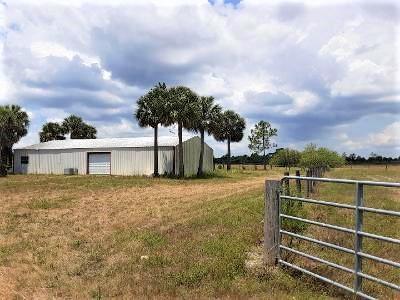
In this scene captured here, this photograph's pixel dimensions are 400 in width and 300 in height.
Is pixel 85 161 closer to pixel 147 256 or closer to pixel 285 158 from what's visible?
pixel 285 158

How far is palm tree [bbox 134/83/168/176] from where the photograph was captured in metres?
44.9

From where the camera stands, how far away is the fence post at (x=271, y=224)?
8414 millimetres

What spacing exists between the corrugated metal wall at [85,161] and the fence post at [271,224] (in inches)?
1573

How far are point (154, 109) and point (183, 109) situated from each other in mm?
2753

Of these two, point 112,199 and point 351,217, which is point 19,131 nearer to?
point 112,199

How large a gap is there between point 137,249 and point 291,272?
355cm

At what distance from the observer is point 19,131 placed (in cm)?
5444

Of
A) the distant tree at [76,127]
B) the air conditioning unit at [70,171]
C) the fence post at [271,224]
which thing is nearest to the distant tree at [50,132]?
the distant tree at [76,127]

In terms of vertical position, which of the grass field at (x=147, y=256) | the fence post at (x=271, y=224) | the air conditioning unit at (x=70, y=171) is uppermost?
the air conditioning unit at (x=70, y=171)

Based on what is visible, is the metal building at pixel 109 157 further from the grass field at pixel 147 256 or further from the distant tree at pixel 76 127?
the grass field at pixel 147 256

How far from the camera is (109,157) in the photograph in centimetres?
5191

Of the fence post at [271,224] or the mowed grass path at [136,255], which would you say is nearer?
the mowed grass path at [136,255]

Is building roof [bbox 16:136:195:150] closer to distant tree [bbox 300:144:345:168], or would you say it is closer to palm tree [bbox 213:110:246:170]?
distant tree [bbox 300:144:345:168]

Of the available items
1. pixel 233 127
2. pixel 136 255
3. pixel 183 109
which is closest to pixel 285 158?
pixel 233 127
